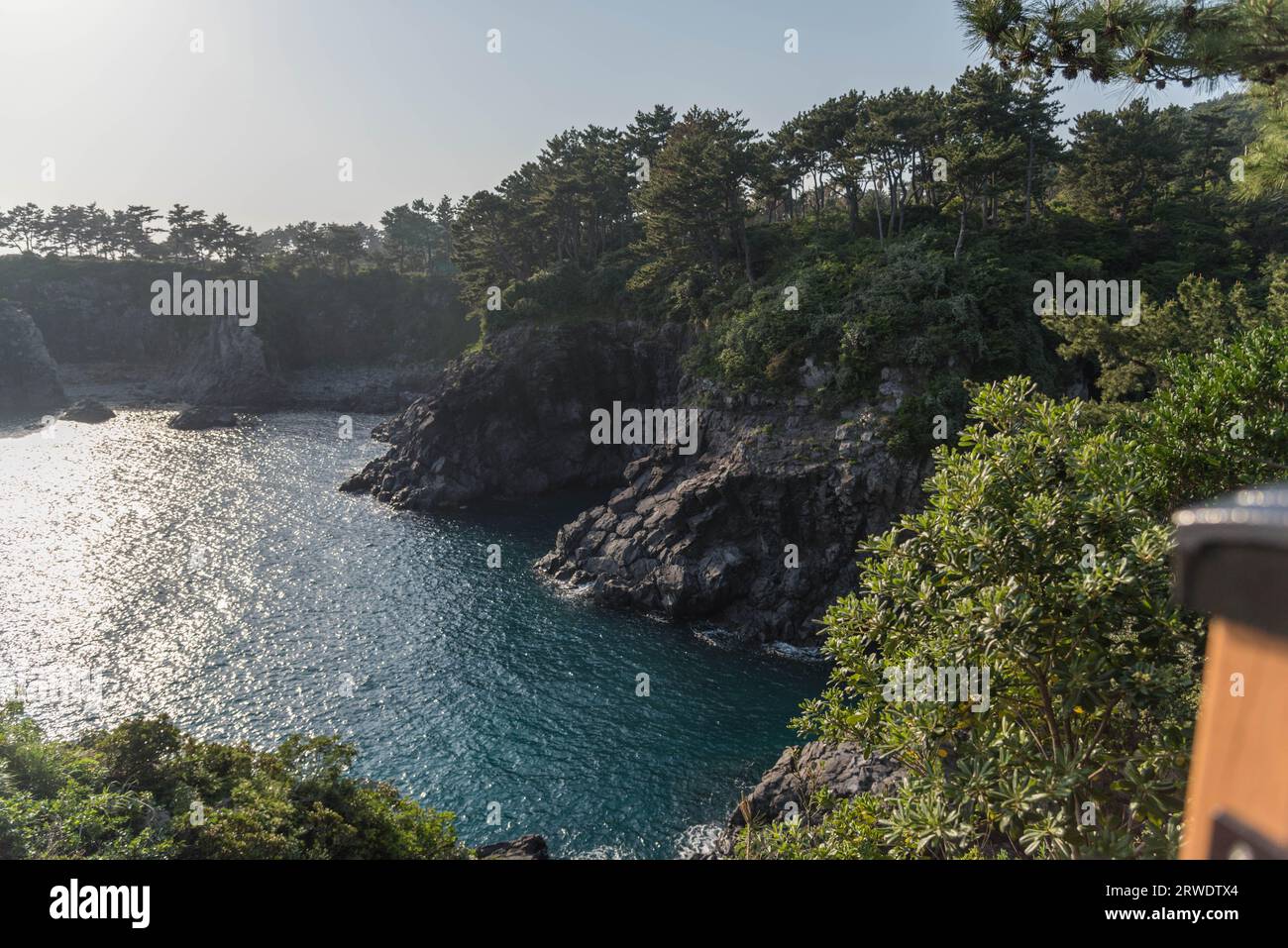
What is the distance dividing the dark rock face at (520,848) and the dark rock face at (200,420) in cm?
8398

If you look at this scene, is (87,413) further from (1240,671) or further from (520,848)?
(1240,671)

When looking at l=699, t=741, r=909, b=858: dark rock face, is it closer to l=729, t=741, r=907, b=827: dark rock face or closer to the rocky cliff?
l=729, t=741, r=907, b=827: dark rock face

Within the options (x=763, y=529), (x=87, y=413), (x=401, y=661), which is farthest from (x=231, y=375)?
(x=763, y=529)

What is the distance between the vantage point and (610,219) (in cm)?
8394

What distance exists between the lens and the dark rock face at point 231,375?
102 m

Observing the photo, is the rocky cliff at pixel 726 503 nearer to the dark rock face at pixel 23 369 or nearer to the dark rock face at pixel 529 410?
the dark rock face at pixel 529 410

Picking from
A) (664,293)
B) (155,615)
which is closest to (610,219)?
(664,293)

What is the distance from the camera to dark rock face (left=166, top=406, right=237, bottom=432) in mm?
87438

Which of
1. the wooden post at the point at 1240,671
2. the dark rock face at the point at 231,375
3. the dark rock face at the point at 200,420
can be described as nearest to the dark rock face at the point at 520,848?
the wooden post at the point at 1240,671

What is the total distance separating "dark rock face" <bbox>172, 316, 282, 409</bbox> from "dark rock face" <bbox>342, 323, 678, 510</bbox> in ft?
146

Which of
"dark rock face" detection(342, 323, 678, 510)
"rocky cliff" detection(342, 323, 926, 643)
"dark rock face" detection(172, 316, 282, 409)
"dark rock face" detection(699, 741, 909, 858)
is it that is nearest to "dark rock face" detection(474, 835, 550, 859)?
"dark rock face" detection(699, 741, 909, 858)

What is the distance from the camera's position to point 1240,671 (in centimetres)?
172
